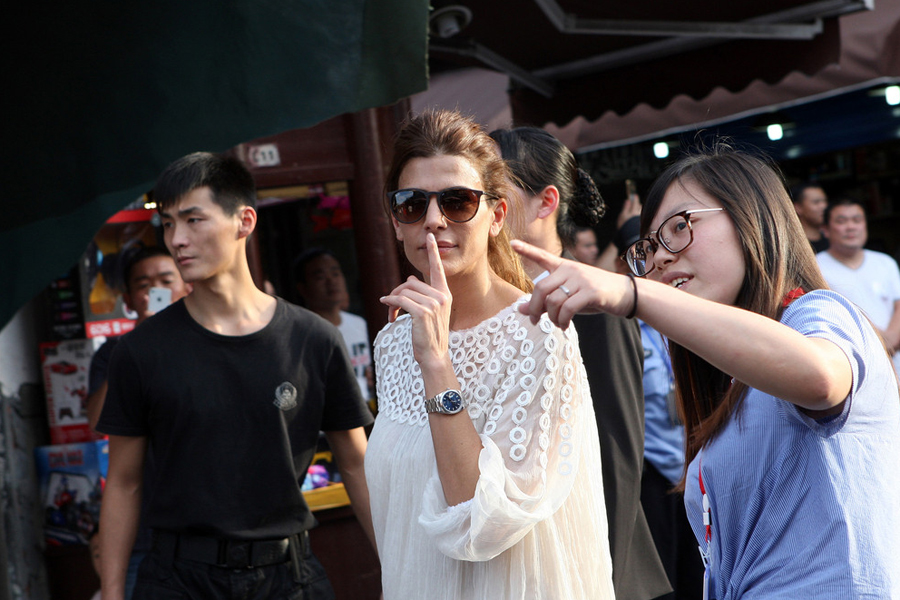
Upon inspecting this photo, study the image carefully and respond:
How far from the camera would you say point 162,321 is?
3033 mm

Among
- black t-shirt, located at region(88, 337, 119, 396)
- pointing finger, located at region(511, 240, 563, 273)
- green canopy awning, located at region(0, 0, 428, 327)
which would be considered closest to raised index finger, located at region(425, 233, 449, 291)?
green canopy awning, located at region(0, 0, 428, 327)

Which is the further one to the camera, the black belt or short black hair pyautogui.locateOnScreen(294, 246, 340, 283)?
short black hair pyautogui.locateOnScreen(294, 246, 340, 283)

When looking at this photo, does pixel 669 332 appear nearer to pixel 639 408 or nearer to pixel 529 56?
pixel 639 408

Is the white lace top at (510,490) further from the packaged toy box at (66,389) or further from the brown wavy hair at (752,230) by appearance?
the packaged toy box at (66,389)

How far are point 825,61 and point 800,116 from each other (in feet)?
2.42

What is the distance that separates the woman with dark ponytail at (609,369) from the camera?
103 inches

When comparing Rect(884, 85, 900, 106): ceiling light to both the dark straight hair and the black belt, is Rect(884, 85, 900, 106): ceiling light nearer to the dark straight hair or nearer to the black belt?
the dark straight hair

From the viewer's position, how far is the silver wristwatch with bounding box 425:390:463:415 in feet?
6.39

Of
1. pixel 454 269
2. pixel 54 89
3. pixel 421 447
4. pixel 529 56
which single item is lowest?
pixel 421 447

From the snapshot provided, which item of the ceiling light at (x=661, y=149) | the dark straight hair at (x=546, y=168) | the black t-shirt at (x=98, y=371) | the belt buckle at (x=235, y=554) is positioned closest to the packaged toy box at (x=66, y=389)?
the black t-shirt at (x=98, y=371)

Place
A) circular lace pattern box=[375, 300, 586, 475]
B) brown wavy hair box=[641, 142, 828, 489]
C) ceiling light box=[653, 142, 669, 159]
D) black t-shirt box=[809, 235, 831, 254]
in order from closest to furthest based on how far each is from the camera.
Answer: brown wavy hair box=[641, 142, 828, 489], circular lace pattern box=[375, 300, 586, 475], black t-shirt box=[809, 235, 831, 254], ceiling light box=[653, 142, 669, 159]

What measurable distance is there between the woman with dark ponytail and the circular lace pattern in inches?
23.6

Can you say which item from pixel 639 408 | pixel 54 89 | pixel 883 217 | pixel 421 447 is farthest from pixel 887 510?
pixel 883 217

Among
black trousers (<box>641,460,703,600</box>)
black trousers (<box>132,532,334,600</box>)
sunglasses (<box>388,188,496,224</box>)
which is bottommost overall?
black trousers (<box>641,460,703,600</box>)
